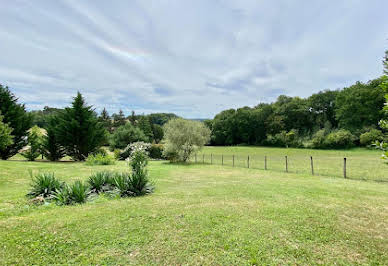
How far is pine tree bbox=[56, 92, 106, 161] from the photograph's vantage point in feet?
61.9

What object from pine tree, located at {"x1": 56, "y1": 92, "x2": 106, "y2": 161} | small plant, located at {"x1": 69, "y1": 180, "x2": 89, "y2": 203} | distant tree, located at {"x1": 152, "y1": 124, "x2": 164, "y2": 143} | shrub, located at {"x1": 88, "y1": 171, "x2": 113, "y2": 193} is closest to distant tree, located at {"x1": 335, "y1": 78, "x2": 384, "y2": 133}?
pine tree, located at {"x1": 56, "y1": 92, "x2": 106, "y2": 161}

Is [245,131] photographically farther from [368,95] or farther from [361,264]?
[361,264]

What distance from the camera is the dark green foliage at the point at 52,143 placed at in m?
19.2

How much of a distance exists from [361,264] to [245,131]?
193 ft

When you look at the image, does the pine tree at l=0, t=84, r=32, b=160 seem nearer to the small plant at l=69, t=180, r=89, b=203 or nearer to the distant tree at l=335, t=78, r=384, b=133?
the small plant at l=69, t=180, r=89, b=203

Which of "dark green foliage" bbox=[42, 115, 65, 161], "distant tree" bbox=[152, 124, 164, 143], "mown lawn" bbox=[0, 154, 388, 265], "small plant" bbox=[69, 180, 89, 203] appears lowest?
"mown lawn" bbox=[0, 154, 388, 265]

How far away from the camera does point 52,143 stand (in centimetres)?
1972

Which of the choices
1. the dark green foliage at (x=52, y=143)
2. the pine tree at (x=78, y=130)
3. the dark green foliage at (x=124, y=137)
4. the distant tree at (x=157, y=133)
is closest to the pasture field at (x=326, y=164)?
the pine tree at (x=78, y=130)

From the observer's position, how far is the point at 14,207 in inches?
192

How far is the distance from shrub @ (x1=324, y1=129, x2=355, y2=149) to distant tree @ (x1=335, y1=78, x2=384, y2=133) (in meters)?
3.69

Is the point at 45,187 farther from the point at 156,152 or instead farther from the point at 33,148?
the point at 156,152

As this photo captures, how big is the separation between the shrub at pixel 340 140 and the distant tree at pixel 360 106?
12.1 feet

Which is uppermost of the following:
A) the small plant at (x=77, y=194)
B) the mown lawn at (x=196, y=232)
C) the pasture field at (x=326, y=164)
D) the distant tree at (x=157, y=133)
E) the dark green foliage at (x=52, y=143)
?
the distant tree at (x=157, y=133)

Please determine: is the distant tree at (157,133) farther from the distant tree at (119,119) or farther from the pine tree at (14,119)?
the pine tree at (14,119)
